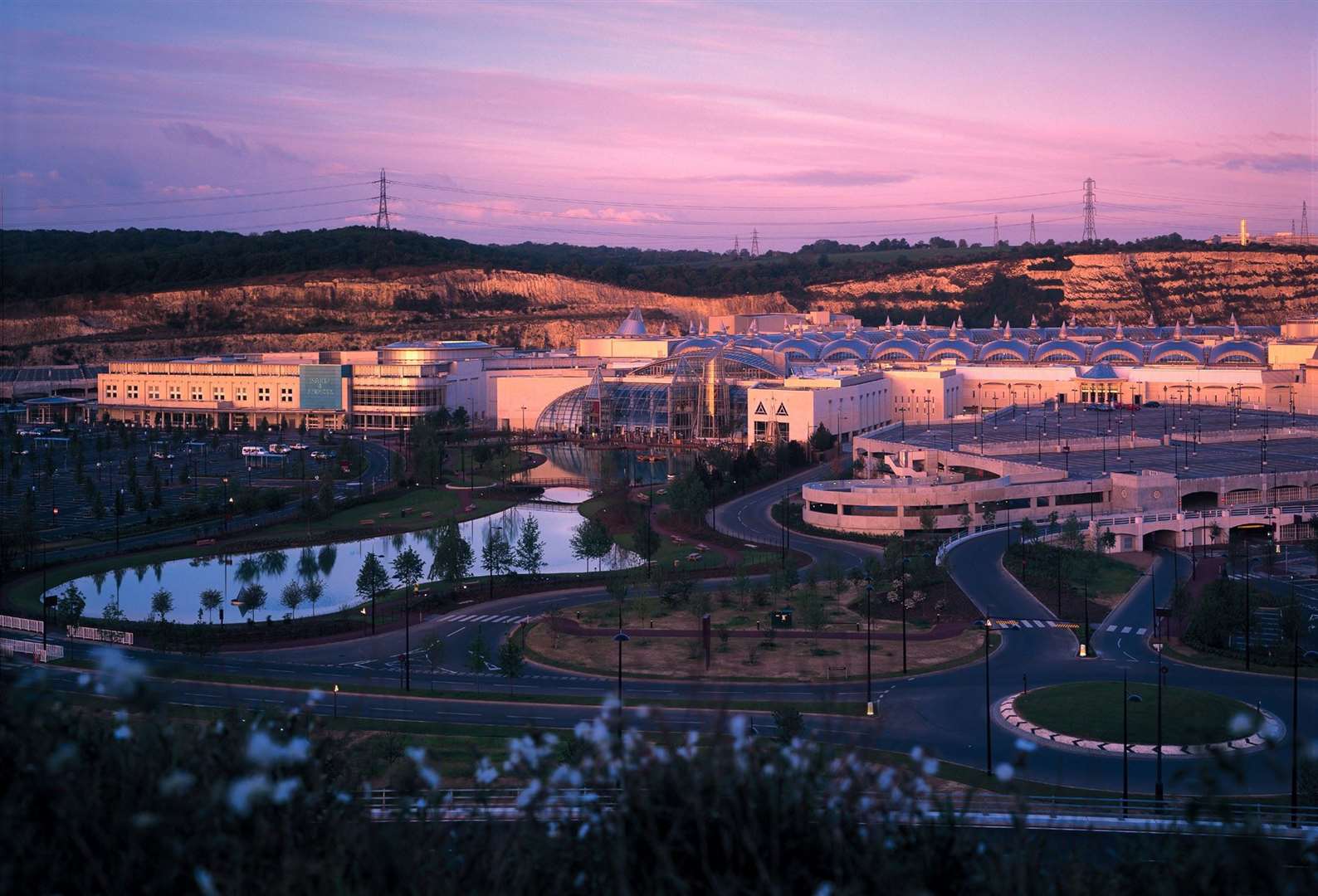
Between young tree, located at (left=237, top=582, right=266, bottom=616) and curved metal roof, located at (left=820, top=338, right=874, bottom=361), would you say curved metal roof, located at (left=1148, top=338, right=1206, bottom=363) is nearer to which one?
curved metal roof, located at (left=820, top=338, right=874, bottom=361)

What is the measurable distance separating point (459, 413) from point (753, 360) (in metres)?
4.85

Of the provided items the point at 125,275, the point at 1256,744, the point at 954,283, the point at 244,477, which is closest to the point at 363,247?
the point at 125,275

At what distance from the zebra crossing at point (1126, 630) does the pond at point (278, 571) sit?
4014 mm

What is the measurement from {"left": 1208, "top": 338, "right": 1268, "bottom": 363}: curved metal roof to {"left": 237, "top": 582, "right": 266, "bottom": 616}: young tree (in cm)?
1839

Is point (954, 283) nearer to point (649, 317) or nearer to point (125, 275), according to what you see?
point (649, 317)

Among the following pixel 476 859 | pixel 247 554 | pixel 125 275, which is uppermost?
pixel 125 275

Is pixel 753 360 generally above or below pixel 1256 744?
above

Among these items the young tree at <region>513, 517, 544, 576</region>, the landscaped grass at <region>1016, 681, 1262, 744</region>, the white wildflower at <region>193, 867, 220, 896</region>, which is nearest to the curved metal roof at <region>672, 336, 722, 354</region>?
the young tree at <region>513, 517, 544, 576</region>

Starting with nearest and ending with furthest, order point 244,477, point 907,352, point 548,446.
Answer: point 244,477
point 548,446
point 907,352

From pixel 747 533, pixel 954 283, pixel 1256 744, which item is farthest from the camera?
pixel 954 283

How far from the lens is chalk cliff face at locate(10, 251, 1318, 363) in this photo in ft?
95.6

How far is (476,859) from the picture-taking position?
8.03 feet

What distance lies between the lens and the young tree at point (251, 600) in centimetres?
938

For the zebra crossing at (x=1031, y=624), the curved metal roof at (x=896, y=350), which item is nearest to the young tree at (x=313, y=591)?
→ the zebra crossing at (x=1031, y=624)
